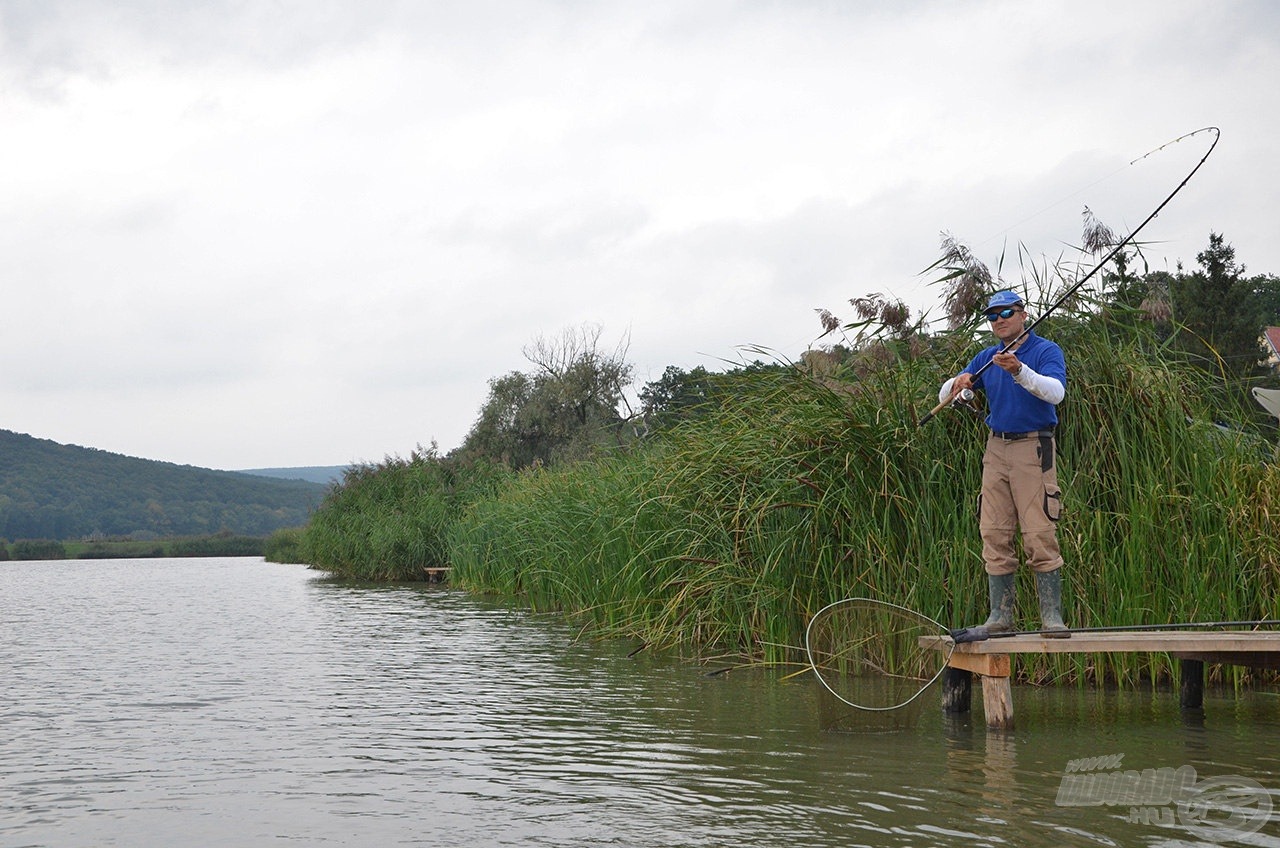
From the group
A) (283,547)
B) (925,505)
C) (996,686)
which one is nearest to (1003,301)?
(925,505)

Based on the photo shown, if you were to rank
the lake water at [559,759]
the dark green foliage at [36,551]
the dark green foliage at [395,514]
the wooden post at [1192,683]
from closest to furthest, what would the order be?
the lake water at [559,759], the wooden post at [1192,683], the dark green foliage at [395,514], the dark green foliage at [36,551]

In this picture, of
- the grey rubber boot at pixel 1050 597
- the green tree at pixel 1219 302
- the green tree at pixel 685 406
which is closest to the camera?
the grey rubber boot at pixel 1050 597

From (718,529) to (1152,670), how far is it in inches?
129

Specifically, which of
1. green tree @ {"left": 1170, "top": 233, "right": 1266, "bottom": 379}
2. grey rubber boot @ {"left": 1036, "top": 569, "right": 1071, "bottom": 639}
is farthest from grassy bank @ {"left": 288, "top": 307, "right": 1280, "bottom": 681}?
green tree @ {"left": 1170, "top": 233, "right": 1266, "bottom": 379}

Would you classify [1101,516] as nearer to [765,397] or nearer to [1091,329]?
[1091,329]

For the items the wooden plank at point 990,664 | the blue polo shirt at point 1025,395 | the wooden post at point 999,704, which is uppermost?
the blue polo shirt at point 1025,395

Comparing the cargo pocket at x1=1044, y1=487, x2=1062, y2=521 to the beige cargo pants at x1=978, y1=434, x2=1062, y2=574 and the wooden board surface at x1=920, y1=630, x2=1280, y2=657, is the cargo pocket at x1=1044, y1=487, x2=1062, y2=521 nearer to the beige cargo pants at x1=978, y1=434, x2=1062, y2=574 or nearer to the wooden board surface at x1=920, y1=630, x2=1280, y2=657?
the beige cargo pants at x1=978, y1=434, x2=1062, y2=574

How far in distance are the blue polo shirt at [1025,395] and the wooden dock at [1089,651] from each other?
45.8 inches

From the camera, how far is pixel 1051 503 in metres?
6.50

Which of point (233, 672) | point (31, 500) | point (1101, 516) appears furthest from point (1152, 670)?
point (31, 500)

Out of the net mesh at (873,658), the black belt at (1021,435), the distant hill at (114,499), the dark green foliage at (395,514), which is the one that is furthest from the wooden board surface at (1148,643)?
the distant hill at (114,499)

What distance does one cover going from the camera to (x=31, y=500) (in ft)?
242

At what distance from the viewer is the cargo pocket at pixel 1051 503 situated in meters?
6.49

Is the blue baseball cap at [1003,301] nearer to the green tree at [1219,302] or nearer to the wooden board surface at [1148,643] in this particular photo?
the wooden board surface at [1148,643]
